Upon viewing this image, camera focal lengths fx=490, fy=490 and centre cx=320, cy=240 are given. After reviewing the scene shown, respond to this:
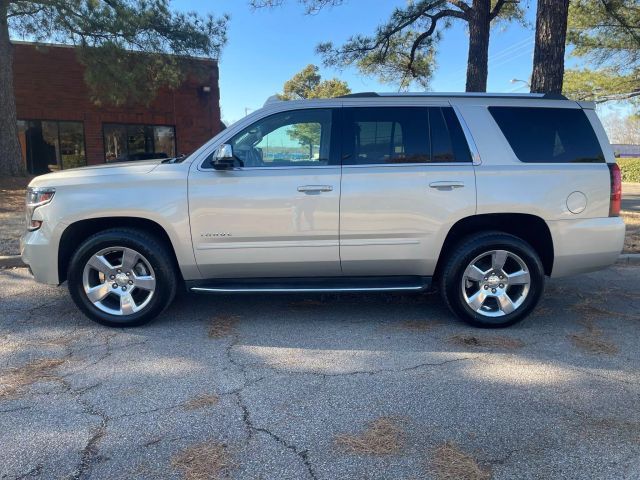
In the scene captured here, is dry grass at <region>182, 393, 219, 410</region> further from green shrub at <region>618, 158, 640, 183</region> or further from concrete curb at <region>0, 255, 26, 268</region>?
green shrub at <region>618, 158, 640, 183</region>

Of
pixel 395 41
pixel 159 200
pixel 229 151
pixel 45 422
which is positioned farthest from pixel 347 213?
pixel 395 41

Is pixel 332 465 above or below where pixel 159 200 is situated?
below

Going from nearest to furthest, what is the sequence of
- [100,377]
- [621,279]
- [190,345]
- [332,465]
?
[332,465] < [100,377] < [190,345] < [621,279]

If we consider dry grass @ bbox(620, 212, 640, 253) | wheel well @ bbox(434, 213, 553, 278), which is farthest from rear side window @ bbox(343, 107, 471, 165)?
dry grass @ bbox(620, 212, 640, 253)

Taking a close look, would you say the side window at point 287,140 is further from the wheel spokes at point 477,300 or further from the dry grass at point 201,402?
the dry grass at point 201,402

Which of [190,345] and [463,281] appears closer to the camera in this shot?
[190,345]

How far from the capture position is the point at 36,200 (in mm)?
4180

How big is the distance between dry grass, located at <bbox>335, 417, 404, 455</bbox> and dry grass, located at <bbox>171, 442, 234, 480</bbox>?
60 centimetres

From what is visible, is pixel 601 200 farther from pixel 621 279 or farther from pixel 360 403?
pixel 360 403

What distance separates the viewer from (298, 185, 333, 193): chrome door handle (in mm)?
4125

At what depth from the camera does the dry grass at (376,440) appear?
8.40 ft

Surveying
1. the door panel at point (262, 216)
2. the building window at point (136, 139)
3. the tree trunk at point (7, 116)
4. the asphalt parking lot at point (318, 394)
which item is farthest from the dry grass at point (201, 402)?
the building window at point (136, 139)

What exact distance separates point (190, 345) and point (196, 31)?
42.9ft

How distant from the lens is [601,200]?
4258 mm
